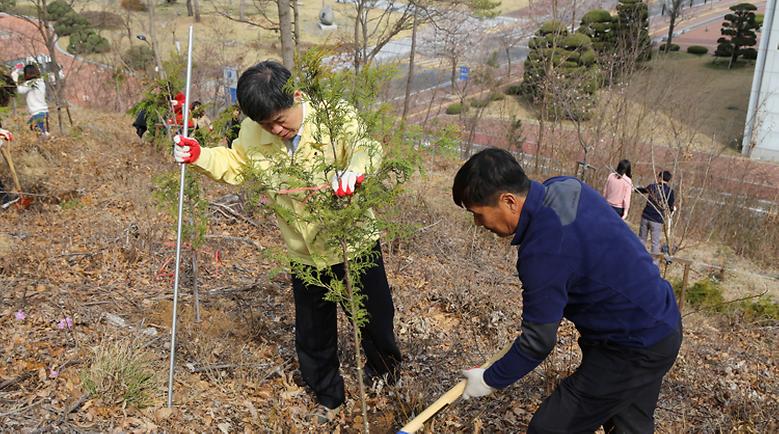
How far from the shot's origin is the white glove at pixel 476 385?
7.39ft

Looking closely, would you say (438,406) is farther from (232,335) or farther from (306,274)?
(232,335)

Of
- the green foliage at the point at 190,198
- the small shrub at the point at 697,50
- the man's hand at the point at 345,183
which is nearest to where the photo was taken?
the man's hand at the point at 345,183

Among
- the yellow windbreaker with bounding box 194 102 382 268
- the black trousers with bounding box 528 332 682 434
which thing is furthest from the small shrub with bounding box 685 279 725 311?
the yellow windbreaker with bounding box 194 102 382 268

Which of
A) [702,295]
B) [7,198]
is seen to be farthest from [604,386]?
[7,198]

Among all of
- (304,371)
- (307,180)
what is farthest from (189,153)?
(304,371)

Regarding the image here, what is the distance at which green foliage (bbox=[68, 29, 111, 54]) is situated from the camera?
1946cm

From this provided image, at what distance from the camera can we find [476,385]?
227 centimetres

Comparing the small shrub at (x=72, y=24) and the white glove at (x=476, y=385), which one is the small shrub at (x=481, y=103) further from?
the small shrub at (x=72, y=24)

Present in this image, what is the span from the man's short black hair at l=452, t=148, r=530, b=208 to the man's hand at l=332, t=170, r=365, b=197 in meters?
0.46

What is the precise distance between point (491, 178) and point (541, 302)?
449mm

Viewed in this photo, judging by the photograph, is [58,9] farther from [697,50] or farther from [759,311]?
[697,50]

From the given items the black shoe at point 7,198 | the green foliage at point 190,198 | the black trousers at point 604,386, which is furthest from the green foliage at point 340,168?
the black shoe at point 7,198

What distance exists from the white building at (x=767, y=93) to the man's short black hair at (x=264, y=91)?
1878 cm

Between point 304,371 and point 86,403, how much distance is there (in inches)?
42.6
